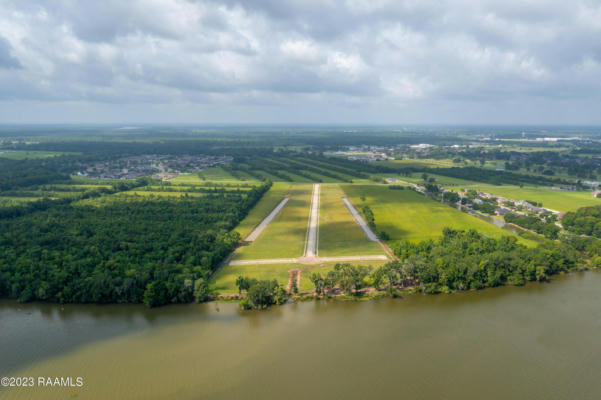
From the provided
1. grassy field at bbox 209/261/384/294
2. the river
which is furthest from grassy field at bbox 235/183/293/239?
the river

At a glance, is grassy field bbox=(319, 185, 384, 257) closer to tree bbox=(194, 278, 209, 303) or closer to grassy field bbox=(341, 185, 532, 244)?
grassy field bbox=(341, 185, 532, 244)

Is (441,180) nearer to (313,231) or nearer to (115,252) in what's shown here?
(313,231)

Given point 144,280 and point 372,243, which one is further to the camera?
point 372,243

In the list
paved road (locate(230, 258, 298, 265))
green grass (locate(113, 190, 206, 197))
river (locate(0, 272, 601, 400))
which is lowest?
river (locate(0, 272, 601, 400))

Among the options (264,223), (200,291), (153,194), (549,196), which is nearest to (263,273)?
(200,291)

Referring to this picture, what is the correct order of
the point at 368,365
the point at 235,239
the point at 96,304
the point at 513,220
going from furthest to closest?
1. the point at 513,220
2. the point at 235,239
3. the point at 96,304
4. the point at 368,365

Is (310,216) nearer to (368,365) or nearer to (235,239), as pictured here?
(235,239)

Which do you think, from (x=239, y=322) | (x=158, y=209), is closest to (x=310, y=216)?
(x=158, y=209)
